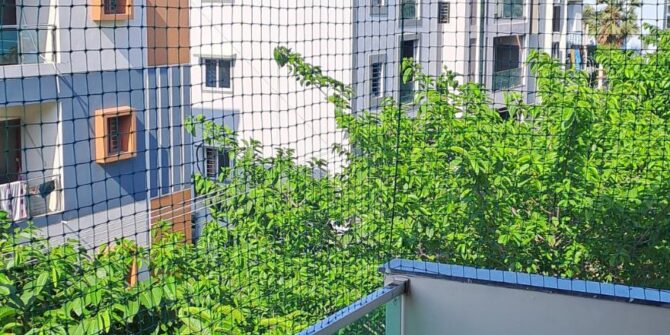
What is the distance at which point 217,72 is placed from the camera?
122 inches

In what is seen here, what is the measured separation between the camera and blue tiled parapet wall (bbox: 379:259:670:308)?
77.7 inches

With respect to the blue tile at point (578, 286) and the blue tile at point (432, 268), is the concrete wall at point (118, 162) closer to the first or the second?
the blue tile at point (432, 268)

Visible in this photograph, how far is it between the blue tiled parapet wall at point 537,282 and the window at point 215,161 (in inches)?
60.6

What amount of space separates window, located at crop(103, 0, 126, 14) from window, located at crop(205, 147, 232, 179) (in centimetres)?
71

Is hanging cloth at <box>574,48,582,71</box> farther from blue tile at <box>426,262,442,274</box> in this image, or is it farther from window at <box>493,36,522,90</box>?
blue tile at <box>426,262,442,274</box>

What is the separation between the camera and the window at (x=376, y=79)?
317 cm

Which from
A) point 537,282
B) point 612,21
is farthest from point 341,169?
point 537,282

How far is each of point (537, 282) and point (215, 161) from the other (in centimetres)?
186

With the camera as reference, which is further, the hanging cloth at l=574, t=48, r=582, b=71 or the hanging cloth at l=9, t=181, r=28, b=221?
the hanging cloth at l=574, t=48, r=582, b=71

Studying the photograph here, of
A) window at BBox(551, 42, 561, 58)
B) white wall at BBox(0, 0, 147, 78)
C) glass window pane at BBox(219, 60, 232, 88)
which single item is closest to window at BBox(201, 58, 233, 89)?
glass window pane at BBox(219, 60, 232, 88)

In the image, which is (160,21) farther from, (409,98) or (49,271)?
(49,271)

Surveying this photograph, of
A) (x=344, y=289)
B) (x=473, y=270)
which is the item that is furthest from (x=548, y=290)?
(x=344, y=289)

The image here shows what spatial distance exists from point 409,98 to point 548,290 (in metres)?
2.06

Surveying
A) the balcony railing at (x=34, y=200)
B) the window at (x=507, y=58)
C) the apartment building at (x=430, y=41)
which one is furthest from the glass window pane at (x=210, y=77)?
the window at (x=507, y=58)
